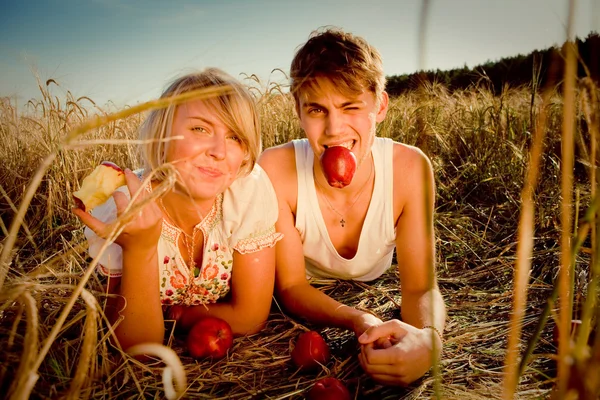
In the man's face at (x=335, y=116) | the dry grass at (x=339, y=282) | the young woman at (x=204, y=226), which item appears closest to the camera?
the dry grass at (x=339, y=282)

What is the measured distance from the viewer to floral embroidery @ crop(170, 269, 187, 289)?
1989 mm

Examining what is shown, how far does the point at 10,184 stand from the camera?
3.38 metres

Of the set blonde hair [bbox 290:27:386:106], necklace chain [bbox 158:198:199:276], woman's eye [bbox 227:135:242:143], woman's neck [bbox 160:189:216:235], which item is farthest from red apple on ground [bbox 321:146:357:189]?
necklace chain [bbox 158:198:199:276]

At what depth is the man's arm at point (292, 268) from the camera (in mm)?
1988

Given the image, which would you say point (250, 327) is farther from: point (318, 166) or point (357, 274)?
point (318, 166)

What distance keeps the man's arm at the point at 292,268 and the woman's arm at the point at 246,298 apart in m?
0.17

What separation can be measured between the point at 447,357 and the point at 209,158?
1354 mm

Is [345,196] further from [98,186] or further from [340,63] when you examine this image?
[98,186]

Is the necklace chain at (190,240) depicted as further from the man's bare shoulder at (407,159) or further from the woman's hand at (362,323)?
the man's bare shoulder at (407,159)

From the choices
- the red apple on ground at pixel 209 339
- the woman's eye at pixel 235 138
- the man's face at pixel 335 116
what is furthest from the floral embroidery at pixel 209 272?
the man's face at pixel 335 116

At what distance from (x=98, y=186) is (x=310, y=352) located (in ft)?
3.42

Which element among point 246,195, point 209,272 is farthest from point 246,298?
point 246,195

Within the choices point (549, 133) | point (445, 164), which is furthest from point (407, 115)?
point (549, 133)

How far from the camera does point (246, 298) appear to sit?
1.98 meters
